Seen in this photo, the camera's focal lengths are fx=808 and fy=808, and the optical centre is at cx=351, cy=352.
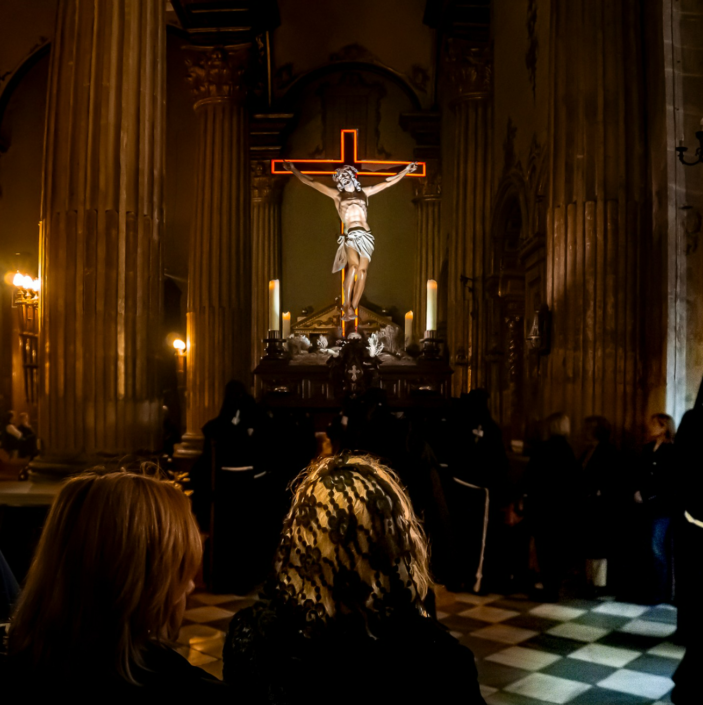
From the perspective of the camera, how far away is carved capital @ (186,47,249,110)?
15.3 meters

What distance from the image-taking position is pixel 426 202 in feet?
70.7

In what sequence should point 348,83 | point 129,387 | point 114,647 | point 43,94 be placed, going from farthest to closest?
point 348,83 < point 43,94 < point 129,387 < point 114,647

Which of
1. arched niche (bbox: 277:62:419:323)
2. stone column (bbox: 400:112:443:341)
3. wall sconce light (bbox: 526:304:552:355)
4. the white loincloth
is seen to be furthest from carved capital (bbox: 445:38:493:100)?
wall sconce light (bbox: 526:304:552:355)

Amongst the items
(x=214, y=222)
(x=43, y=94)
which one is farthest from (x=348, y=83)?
(x=214, y=222)

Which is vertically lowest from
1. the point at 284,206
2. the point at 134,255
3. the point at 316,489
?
the point at 316,489

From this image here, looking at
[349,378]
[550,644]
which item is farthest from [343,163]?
[550,644]

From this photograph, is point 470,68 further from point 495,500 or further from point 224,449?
point 224,449

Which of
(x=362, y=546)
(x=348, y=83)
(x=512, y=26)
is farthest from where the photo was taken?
(x=348, y=83)

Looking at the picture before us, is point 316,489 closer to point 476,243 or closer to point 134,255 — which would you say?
point 134,255

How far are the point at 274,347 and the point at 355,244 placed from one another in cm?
289

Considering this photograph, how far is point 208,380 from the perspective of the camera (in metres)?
14.4

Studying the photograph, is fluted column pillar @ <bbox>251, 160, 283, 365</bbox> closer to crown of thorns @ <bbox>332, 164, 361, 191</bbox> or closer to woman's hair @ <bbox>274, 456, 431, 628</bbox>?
crown of thorns @ <bbox>332, 164, 361, 191</bbox>

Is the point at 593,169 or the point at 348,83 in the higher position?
the point at 348,83

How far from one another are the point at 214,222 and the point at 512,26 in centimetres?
614
